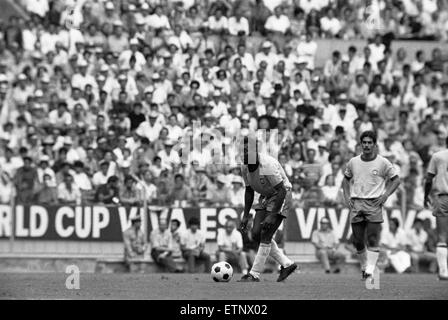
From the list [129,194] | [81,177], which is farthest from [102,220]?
[81,177]

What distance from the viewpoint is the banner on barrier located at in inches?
1110

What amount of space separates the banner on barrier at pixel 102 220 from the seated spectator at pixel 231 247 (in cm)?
24

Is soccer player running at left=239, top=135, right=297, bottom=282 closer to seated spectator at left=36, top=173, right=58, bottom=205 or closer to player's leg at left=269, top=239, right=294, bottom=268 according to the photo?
player's leg at left=269, top=239, right=294, bottom=268

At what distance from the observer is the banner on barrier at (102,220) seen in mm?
28188

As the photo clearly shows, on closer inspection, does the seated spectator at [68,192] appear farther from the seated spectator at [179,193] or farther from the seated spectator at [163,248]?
the seated spectator at [179,193]

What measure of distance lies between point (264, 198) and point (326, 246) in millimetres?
8391

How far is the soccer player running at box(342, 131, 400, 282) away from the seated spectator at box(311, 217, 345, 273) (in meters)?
7.87

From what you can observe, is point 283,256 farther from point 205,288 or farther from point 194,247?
point 194,247

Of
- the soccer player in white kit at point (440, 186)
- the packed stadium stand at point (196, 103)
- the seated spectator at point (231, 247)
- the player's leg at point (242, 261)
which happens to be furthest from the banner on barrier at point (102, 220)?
the soccer player in white kit at point (440, 186)

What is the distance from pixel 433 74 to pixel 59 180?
11.7 m

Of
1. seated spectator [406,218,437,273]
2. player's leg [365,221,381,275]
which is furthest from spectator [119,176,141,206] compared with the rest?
player's leg [365,221,381,275]

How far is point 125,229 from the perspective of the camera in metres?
28.6

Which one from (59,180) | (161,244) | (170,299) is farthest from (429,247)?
(170,299)
